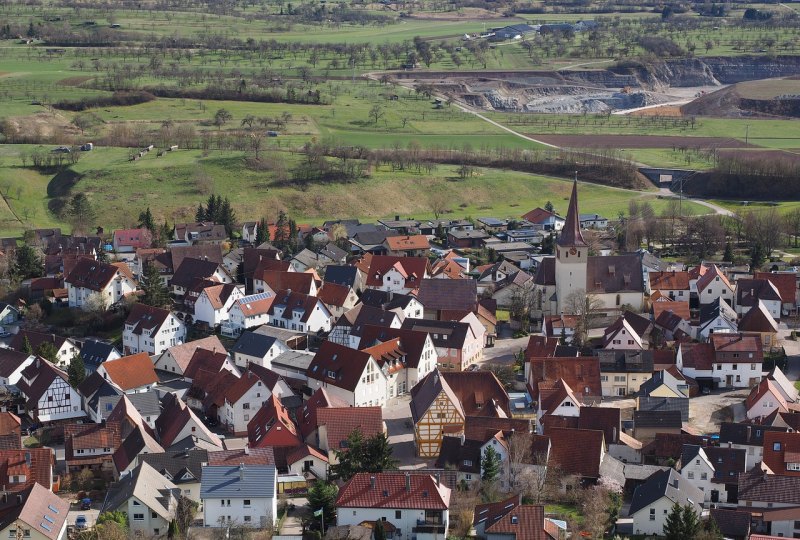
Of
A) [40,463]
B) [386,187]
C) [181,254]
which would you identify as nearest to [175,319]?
[181,254]

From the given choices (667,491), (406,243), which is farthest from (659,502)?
(406,243)

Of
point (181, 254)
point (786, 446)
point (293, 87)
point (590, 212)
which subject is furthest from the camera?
point (293, 87)

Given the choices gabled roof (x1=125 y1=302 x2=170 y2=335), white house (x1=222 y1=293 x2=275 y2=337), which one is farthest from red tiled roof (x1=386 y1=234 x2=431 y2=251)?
gabled roof (x1=125 y1=302 x2=170 y2=335)

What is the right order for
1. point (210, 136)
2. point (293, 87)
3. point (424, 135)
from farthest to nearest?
point (293, 87) → point (424, 135) → point (210, 136)

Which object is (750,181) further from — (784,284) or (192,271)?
(192,271)

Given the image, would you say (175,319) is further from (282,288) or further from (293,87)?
(293,87)
